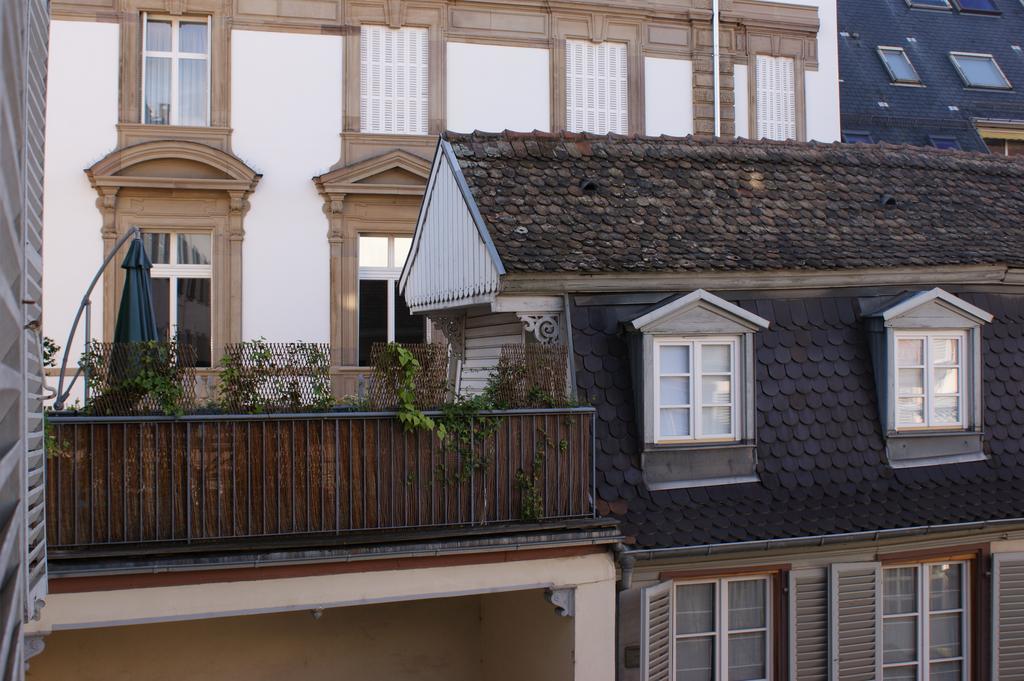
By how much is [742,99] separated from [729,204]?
35.8ft

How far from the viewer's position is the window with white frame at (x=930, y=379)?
1038 cm

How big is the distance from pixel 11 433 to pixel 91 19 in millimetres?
17099

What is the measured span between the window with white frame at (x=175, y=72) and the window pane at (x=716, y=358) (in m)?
11.6

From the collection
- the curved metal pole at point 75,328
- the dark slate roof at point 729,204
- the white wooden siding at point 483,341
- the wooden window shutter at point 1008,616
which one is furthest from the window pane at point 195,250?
the wooden window shutter at point 1008,616

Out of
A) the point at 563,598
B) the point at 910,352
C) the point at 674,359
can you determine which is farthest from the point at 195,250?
the point at 910,352

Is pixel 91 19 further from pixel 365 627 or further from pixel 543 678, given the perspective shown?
pixel 543 678

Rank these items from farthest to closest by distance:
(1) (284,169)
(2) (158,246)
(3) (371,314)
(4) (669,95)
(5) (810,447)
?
1. (4) (669,95)
2. (3) (371,314)
3. (1) (284,169)
4. (2) (158,246)
5. (5) (810,447)

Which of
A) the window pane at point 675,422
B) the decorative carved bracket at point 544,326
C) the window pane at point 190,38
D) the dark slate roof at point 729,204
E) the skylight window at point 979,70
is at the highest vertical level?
the skylight window at point 979,70

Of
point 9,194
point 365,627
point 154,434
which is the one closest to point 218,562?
point 154,434

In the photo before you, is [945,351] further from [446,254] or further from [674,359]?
[446,254]

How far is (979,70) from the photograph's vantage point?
26.5 metres

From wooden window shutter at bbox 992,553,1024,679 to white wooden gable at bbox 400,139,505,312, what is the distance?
5.21 m

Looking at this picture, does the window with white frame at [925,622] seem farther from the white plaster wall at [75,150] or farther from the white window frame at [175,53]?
the white window frame at [175,53]

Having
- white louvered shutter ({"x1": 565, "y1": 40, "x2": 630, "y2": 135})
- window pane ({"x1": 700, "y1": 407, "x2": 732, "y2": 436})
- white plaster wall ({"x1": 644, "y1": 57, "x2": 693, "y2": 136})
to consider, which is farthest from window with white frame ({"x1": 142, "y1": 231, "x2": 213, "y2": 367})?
window pane ({"x1": 700, "y1": 407, "x2": 732, "y2": 436})
